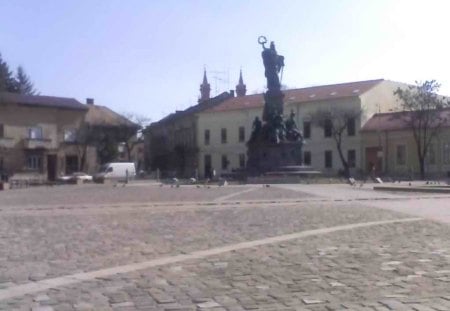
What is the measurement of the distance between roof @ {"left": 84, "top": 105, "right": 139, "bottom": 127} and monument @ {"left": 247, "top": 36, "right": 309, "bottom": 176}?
30.9 m

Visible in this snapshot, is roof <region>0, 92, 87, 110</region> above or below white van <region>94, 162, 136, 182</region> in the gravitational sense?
above

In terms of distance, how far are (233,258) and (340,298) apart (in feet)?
10.9

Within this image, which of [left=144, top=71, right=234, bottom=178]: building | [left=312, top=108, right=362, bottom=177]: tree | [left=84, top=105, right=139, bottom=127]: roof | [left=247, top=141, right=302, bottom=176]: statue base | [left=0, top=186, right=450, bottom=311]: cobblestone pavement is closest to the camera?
[left=0, top=186, right=450, bottom=311]: cobblestone pavement

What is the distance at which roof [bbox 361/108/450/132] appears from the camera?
70.9 metres

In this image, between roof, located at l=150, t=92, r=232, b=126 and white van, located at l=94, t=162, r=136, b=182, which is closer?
white van, located at l=94, t=162, r=136, b=182

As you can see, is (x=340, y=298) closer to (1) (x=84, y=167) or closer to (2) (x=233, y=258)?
(2) (x=233, y=258)

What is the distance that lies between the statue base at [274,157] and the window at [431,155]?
26.2m

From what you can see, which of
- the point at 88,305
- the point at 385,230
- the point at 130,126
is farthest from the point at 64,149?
the point at 88,305

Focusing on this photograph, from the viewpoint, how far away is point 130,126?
3270 inches

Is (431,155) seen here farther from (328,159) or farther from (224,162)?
(224,162)

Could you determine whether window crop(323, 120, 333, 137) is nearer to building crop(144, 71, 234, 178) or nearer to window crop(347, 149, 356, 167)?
window crop(347, 149, 356, 167)

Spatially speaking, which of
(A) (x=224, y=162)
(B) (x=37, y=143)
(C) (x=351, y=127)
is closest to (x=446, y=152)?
(C) (x=351, y=127)

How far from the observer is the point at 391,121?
7556cm

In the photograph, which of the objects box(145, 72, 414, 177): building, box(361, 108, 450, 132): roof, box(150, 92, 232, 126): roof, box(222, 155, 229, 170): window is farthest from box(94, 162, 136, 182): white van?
box(150, 92, 232, 126): roof
